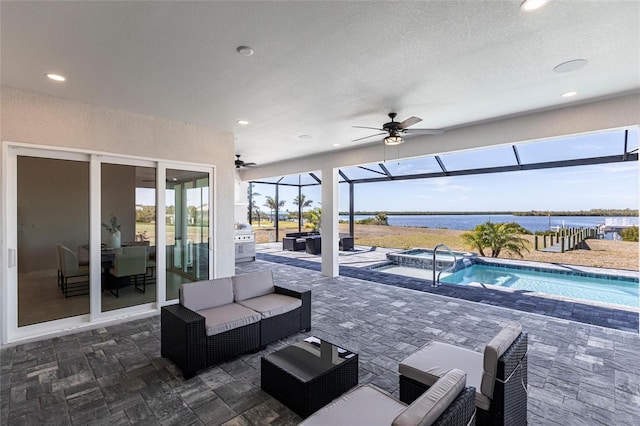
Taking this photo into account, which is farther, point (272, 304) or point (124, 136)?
point (124, 136)

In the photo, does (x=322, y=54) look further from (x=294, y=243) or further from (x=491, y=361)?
(x=294, y=243)

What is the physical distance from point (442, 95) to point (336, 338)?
A: 3414mm

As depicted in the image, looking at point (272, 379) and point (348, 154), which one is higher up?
point (348, 154)

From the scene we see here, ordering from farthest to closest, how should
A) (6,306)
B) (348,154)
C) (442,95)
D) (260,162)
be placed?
(260,162), (348,154), (442,95), (6,306)

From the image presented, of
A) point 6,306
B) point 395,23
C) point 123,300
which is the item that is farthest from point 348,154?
point 6,306

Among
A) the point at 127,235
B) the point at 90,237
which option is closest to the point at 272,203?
the point at 127,235

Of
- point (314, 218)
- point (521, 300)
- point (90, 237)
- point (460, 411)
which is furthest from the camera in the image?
point (314, 218)

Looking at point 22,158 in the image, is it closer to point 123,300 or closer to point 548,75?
point 123,300

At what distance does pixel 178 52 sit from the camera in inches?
106

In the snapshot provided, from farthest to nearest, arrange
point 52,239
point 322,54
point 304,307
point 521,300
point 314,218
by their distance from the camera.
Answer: point 314,218 → point 521,300 → point 52,239 → point 304,307 → point 322,54

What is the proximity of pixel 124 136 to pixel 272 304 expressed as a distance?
333 centimetres

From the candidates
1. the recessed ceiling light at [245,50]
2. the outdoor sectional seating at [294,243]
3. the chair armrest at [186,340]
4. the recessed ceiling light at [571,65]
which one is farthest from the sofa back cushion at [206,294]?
the outdoor sectional seating at [294,243]

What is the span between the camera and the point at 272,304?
3520 mm

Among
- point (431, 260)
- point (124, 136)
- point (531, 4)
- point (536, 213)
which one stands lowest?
point (431, 260)
